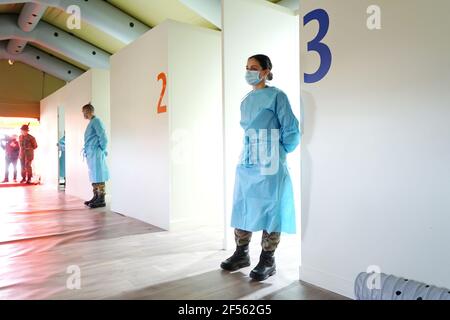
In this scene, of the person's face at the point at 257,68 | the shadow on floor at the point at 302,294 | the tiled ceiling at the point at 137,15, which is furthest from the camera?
the tiled ceiling at the point at 137,15

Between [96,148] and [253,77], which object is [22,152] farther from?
[253,77]

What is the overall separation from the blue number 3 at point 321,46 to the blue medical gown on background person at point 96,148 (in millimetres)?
3784

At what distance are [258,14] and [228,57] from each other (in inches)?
19.3

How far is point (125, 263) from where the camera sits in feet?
8.57

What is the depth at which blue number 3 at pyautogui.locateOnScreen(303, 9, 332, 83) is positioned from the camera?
2051mm

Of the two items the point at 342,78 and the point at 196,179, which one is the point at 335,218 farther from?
the point at 196,179

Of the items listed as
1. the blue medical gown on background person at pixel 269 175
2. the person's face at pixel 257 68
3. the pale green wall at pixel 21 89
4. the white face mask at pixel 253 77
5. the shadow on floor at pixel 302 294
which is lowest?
the shadow on floor at pixel 302 294

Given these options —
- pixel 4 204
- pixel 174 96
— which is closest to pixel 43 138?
pixel 4 204

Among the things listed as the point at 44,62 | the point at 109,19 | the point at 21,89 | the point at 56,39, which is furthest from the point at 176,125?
the point at 21,89

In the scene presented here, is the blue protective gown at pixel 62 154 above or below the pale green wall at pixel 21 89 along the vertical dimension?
below

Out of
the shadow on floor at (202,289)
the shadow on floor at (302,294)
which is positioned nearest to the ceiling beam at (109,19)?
the shadow on floor at (202,289)

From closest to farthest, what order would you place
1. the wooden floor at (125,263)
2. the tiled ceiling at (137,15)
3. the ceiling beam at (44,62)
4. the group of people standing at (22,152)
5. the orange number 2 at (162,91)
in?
the wooden floor at (125,263) < the orange number 2 at (162,91) < the tiled ceiling at (137,15) < the ceiling beam at (44,62) < the group of people standing at (22,152)

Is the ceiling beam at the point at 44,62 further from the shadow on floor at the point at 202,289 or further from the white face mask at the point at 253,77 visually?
the shadow on floor at the point at 202,289

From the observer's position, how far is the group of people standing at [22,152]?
9.34 m
